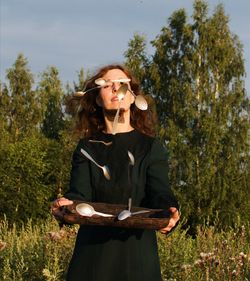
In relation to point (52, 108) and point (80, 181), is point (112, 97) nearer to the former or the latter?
point (80, 181)

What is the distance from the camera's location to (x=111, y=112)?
3211 mm

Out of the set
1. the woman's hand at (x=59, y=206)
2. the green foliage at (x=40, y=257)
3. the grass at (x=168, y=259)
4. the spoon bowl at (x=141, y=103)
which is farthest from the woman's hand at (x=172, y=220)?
the green foliage at (x=40, y=257)

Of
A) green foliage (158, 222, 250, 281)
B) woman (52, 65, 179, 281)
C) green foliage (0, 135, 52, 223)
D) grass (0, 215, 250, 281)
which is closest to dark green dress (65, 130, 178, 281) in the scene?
woman (52, 65, 179, 281)

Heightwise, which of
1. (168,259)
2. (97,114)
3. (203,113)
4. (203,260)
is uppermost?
(203,113)

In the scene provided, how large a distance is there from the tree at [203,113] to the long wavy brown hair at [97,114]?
25.0 meters

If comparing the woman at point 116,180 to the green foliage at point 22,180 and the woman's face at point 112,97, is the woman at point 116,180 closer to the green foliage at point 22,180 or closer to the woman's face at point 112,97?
the woman's face at point 112,97

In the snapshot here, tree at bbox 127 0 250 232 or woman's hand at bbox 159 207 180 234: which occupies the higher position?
tree at bbox 127 0 250 232

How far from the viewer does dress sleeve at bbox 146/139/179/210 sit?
2918mm

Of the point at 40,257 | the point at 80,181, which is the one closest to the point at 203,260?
the point at 40,257

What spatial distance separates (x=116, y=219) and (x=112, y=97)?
0.70 m

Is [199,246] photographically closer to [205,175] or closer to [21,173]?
[205,175]

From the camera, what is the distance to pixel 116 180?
3018 mm

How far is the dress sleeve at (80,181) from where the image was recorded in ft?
9.72

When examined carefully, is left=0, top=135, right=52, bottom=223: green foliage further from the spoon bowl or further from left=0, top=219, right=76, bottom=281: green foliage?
the spoon bowl
